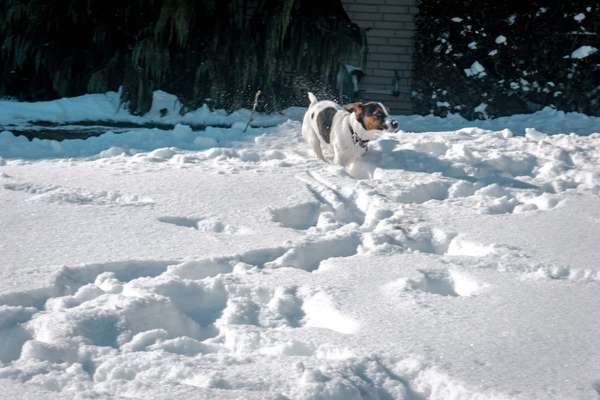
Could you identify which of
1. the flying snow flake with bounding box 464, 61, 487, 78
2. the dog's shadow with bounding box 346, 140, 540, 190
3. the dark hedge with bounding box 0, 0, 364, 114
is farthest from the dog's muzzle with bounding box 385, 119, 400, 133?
the flying snow flake with bounding box 464, 61, 487, 78

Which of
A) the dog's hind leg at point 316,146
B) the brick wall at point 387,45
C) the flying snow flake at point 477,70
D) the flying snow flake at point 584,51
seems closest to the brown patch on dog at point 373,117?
the dog's hind leg at point 316,146

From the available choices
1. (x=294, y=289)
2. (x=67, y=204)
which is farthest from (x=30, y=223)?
(x=294, y=289)

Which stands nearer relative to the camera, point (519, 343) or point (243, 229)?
point (519, 343)

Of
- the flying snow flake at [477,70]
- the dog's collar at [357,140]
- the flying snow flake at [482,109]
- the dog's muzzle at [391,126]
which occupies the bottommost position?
the flying snow flake at [482,109]

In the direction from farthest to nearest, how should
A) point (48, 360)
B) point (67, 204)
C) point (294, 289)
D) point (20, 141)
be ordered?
1. point (20, 141)
2. point (67, 204)
3. point (294, 289)
4. point (48, 360)

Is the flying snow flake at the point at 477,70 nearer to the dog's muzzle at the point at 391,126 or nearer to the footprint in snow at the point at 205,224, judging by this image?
the dog's muzzle at the point at 391,126

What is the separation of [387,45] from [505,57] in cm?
179

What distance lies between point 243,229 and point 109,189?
1.23 m

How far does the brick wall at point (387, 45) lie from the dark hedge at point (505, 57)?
673 mm

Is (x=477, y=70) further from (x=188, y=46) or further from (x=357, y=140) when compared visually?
(x=357, y=140)

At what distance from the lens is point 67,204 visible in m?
5.25

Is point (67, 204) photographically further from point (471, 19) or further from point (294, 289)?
point (471, 19)

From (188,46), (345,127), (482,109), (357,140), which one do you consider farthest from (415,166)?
(188,46)

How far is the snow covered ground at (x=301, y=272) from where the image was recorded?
307 cm
